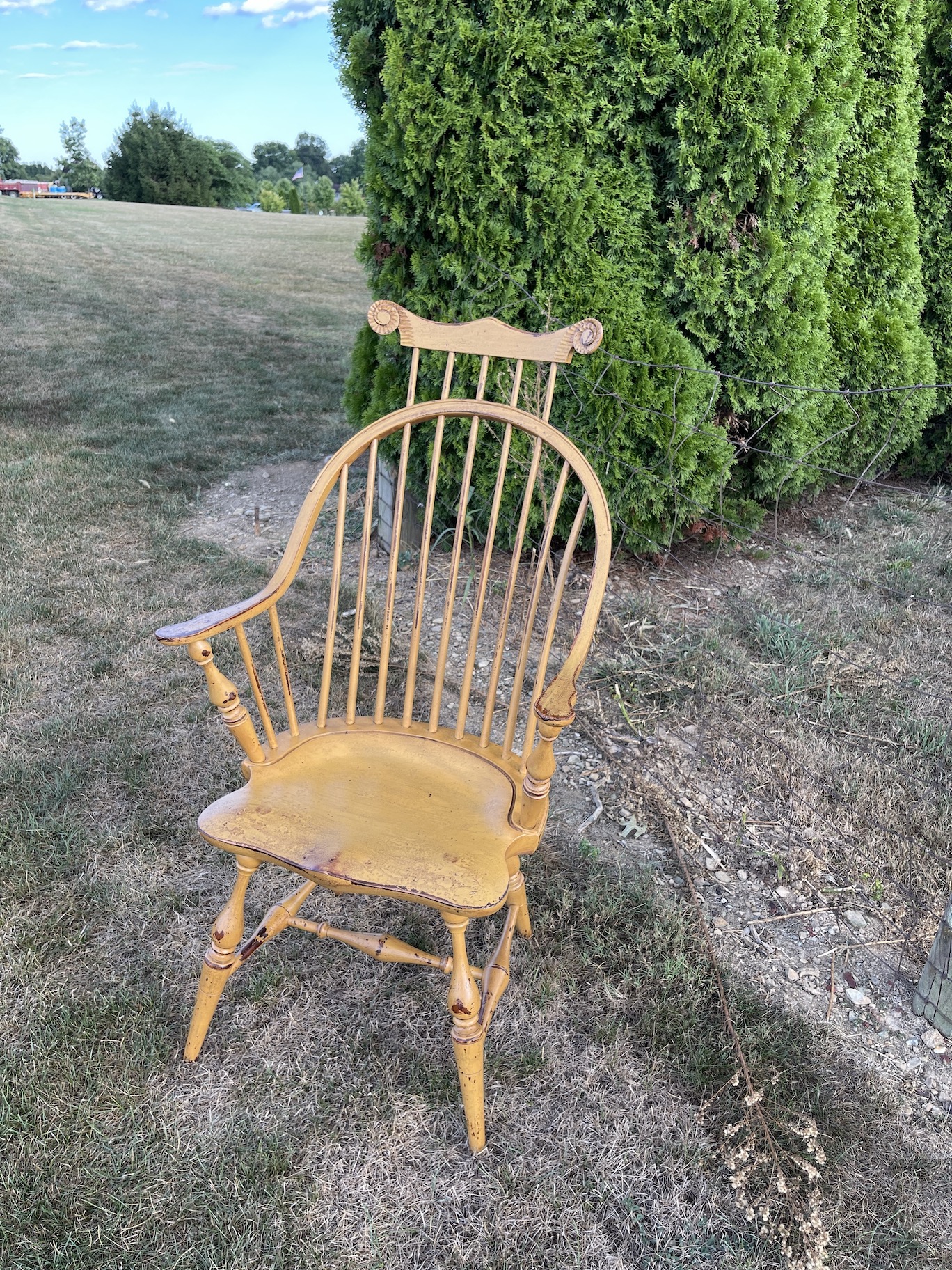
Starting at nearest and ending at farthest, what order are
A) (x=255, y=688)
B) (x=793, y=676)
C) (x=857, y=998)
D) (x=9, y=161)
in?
(x=255, y=688) < (x=857, y=998) < (x=793, y=676) < (x=9, y=161)

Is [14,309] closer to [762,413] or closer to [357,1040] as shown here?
[762,413]

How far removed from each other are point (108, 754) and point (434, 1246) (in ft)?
5.46

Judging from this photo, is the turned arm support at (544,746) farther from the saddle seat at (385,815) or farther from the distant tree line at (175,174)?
the distant tree line at (175,174)

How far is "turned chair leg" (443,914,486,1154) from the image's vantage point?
1451 mm

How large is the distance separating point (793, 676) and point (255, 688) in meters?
1.93

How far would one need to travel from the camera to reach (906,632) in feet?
10.4

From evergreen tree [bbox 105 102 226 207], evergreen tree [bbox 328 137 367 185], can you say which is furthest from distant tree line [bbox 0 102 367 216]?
evergreen tree [bbox 328 137 367 185]

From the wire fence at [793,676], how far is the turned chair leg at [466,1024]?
2.75 feet

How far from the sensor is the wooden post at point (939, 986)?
1752 mm

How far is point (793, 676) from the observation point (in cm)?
283

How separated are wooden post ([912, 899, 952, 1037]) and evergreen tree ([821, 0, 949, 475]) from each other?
238 centimetres

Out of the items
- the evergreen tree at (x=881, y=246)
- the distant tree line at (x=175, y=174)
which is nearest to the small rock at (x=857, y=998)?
the evergreen tree at (x=881, y=246)

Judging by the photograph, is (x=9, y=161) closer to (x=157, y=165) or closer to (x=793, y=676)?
(x=157, y=165)

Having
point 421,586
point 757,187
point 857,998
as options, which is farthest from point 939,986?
point 757,187
